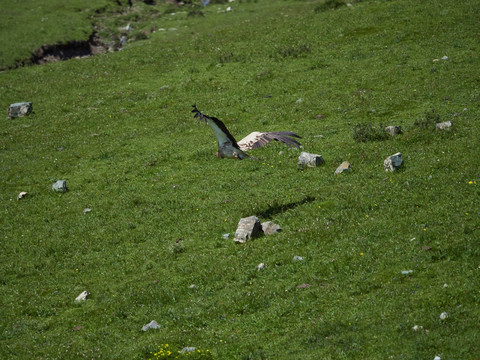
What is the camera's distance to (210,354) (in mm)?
11273

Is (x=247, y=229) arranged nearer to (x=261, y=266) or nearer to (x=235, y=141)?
(x=261, y=266)

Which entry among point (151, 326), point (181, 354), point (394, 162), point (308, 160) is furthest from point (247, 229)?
point (394, 162)

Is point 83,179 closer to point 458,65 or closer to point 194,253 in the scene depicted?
point 194,253

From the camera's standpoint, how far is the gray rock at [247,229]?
15945 millimetres

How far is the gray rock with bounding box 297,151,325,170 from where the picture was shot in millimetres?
20406

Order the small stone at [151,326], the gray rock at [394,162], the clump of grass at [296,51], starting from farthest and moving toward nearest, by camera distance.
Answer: the clump of grass at [296,51] < the gray rock at [394,162] < the small stone at [151,326]

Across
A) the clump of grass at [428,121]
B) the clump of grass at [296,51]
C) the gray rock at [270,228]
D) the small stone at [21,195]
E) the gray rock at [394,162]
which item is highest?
the gray rock at [394,162]

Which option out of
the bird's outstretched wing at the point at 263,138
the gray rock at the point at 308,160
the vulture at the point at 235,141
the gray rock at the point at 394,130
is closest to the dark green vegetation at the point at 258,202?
the gray rock at the point at 308,160

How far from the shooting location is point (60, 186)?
22766mm

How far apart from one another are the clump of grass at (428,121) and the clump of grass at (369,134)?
1344 mm

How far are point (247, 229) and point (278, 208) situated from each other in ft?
6.08

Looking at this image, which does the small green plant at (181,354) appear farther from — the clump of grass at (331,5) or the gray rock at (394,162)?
the clump of grass at (331,5)

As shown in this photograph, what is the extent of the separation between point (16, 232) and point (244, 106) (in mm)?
13557

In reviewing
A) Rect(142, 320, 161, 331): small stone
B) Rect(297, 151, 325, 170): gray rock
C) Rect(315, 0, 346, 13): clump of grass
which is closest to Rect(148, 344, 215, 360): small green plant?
Rect(142, 320, 161, 331): small stone
